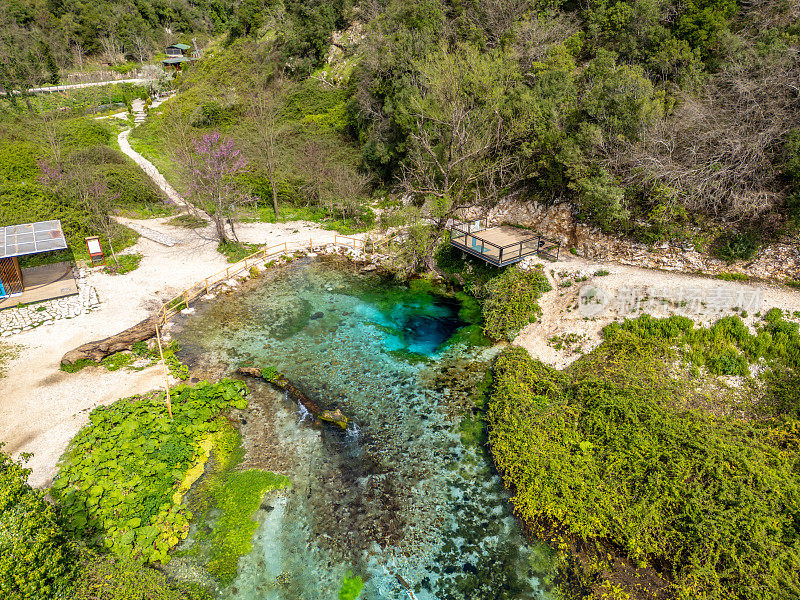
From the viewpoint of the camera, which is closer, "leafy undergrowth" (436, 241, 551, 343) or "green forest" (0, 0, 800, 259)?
"green forest" (0, 0, 800, 259)

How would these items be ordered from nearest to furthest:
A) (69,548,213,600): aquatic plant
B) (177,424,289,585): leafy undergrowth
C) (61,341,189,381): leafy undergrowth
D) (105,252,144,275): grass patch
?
(69,548,213,600): aquatic plant < (177,424,289,585): leafy undergrowth < (61,341,189,381): leafy undergrowth < (105,252,144,275): grass patch

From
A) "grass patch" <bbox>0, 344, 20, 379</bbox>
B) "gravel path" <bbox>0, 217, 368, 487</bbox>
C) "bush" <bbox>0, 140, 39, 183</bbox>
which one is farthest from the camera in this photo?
"bush" <bbox>0, 140, 39, 183</bbox>

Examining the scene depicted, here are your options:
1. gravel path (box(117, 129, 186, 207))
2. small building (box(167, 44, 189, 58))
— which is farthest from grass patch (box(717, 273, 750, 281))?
small building (box(167, 44, 189, 58))

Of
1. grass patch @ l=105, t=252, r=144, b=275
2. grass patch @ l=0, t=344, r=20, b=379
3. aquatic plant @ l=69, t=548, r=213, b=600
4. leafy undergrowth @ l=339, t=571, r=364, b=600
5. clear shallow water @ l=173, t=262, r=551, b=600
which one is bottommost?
leafy undergrowth @ l=339, t=571, r=364, b=600

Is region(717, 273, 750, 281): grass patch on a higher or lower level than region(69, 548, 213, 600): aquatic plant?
higher

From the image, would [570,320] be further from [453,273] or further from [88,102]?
[88,102]

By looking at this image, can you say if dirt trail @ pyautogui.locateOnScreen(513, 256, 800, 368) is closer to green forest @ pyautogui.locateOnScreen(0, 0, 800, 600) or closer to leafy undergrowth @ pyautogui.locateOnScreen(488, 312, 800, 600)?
green forest @ pyautogui.locateOnScreen(0, 0, 800, 600)

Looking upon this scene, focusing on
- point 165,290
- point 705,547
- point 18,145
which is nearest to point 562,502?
point 705,547
